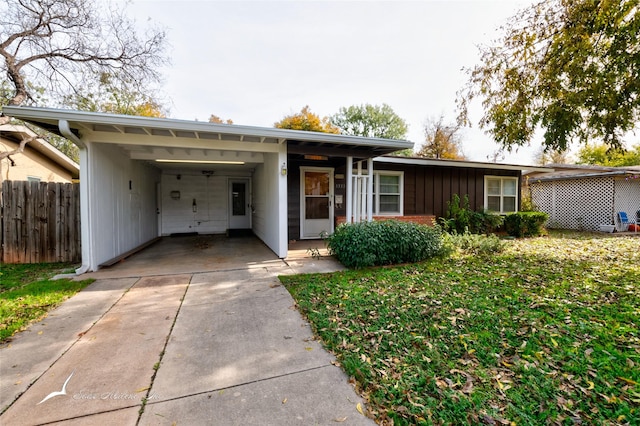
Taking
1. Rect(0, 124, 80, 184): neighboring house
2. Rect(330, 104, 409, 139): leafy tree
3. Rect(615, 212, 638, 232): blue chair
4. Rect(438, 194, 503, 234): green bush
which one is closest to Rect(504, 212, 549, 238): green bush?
Rect(438, 194, 503, 234): green bush

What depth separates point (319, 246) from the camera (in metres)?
7.54

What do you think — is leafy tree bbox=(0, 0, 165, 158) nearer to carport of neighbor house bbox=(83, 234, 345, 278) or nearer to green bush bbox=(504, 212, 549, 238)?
carport of neighbor house bbox=(83, 234, 345, 278)

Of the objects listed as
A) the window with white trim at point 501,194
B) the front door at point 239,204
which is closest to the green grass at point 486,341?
the window with white trim at point 501,194

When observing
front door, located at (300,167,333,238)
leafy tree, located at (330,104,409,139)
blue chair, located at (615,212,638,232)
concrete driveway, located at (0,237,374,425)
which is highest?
leafy tree, located at (330,104,409,139)

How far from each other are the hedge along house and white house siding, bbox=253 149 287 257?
2cm

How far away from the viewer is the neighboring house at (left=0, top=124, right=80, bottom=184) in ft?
24.5

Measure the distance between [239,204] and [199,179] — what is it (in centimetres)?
174

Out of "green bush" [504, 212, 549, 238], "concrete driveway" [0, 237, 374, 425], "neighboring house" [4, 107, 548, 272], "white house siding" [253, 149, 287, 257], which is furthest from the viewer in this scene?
"green bush" [504, 212, 549, 238]

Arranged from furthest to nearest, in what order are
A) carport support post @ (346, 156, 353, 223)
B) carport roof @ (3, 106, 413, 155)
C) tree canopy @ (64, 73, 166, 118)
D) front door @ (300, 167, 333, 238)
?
1. tree canopy @ (64, 73, 166, 118)
2. front door @ (300, 167, 333, 238)
3. carport support post @ (346, 156, 353, 223)
4. carport roof @ (3, 106, 413, 155)

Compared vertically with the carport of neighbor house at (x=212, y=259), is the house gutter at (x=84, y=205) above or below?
above

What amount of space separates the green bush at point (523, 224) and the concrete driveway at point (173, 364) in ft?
29.8

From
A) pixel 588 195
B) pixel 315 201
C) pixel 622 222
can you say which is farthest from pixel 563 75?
pixel 588 195

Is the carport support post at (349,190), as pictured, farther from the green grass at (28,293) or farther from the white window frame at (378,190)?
the green grass at (28,293)

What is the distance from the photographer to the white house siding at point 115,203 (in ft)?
16.5
